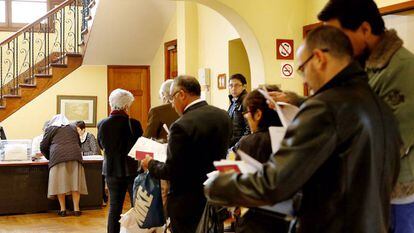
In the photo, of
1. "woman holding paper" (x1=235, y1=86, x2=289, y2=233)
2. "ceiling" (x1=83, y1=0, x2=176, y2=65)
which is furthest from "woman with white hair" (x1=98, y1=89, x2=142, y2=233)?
"ceiling" (x1=83, y1=0, x2=176, y2=65)

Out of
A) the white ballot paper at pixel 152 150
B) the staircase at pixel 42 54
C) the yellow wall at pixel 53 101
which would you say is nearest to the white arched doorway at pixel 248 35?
the white ballot paper at pixel 152 150

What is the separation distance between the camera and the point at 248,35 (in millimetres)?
5598

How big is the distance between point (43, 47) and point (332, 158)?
977cm

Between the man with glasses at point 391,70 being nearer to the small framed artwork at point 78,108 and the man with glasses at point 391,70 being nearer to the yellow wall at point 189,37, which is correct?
the yellow wall at point 189,37

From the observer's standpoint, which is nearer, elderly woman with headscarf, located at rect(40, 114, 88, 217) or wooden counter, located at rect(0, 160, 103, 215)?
elderly woman with headscarf, located at rect(40, 114, 88, 217)

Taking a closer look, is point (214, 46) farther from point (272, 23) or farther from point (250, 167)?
point (250, 167)

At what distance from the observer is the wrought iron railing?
9781 mm

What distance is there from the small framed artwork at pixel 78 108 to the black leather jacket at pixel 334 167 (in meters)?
8.97

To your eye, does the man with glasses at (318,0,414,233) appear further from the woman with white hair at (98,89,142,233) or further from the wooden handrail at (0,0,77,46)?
the wooden handrail at (0,0,77,46)

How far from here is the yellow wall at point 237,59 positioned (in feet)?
24.1

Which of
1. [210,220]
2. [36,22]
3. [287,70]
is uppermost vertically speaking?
[36,22]

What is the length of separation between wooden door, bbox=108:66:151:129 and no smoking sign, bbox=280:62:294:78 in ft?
15.9

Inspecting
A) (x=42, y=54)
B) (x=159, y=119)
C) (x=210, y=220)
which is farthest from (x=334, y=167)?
(x=42, y=54)

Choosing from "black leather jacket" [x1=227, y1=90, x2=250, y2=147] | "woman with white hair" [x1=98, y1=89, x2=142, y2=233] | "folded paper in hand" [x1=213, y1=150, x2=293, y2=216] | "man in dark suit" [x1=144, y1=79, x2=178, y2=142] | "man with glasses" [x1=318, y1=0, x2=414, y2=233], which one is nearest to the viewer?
"folded paper in hand" [x1=213, y1=150, x2=293, y2=216]
